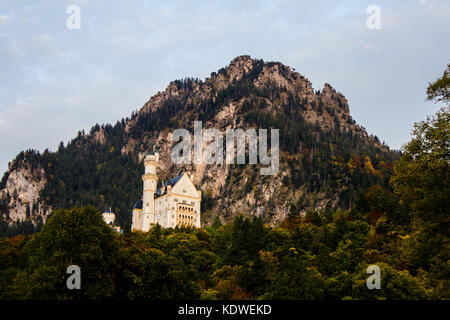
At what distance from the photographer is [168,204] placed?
123438 mm

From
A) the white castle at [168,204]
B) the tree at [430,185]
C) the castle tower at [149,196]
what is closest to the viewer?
the tree at [430,185]

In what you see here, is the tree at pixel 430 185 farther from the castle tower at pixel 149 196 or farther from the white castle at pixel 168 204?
the castle tower at pixel 149 196

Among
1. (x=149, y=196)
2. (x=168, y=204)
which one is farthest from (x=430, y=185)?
Result: (x=149, y=196)

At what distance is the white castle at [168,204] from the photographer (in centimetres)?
12269

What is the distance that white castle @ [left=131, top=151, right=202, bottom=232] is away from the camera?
122688mm

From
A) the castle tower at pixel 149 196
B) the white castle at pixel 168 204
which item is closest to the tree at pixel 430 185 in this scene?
the white castle at pixel 168 204

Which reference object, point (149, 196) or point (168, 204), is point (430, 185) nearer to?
point (168, 204)

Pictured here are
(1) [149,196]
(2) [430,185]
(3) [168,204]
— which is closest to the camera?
(2) [430,185]

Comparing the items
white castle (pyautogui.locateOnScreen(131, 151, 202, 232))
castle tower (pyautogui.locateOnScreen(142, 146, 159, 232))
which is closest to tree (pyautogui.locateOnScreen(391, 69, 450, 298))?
white castle (pyautogui.locateOnScreen(131, 151, 202, 232))

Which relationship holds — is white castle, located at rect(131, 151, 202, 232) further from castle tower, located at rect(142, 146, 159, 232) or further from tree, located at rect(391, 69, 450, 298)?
tree, located at rect(391, 69, 450, 298)

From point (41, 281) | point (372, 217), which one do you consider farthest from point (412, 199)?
point (372, 217)

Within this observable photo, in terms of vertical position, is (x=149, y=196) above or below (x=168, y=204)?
above
